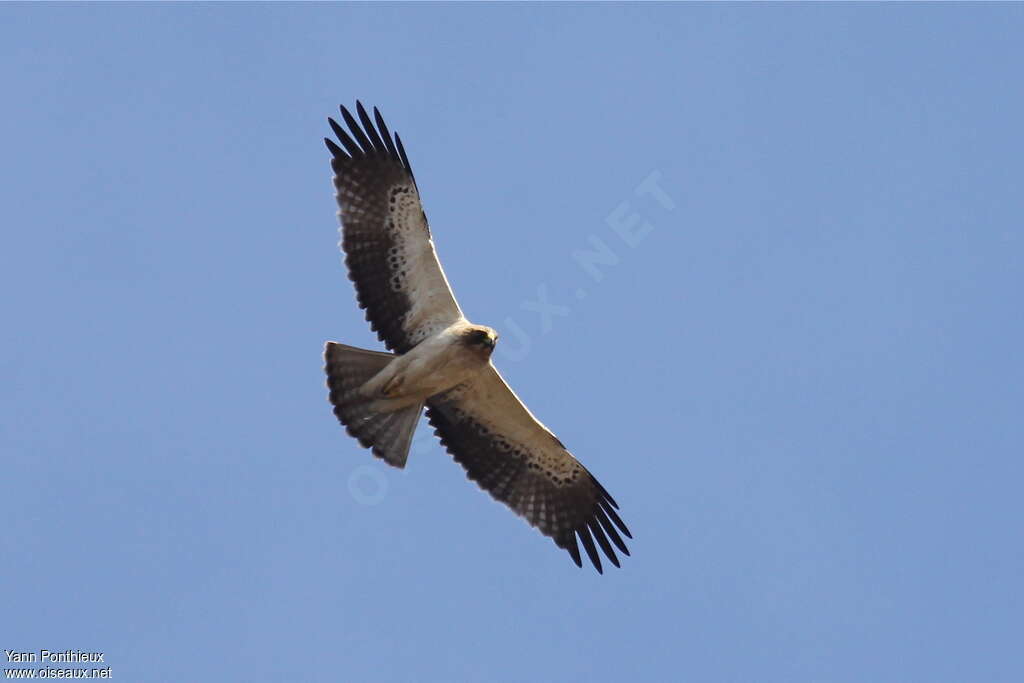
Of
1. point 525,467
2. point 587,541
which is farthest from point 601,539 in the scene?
point 525,467

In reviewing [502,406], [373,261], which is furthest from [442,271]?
[502,406]

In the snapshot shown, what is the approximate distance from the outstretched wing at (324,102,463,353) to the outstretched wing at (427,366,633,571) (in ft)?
2.93

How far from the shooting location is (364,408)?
13555 mm

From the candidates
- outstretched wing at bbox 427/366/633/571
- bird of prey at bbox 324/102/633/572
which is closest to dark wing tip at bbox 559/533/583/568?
outstretched wing at bbox 427/366/633/571

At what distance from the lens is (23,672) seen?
11.9 metres

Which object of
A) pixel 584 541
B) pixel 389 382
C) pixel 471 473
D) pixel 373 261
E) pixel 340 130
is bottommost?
pixel 584 541

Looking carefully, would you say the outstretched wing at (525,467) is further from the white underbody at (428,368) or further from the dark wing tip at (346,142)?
the dark wing tip at (346,142)

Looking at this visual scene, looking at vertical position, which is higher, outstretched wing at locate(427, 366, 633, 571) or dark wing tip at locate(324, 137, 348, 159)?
dark wing tip at locate(324, 137, 348, 159)

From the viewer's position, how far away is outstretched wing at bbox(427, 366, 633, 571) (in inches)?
556

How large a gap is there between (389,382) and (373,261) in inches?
50.0

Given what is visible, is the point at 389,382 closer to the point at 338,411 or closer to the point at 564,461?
the point at 338,411

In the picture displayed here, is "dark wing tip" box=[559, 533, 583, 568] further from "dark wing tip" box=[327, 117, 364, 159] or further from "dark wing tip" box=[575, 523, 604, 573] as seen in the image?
"dark wing tip" box=[327, 117, 364, 159]

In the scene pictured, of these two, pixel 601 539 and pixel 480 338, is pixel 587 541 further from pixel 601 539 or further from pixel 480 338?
pixel 480 338

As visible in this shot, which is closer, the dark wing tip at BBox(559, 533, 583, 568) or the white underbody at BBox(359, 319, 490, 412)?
the white underbody at BBox(359, 319, 490, 412)
